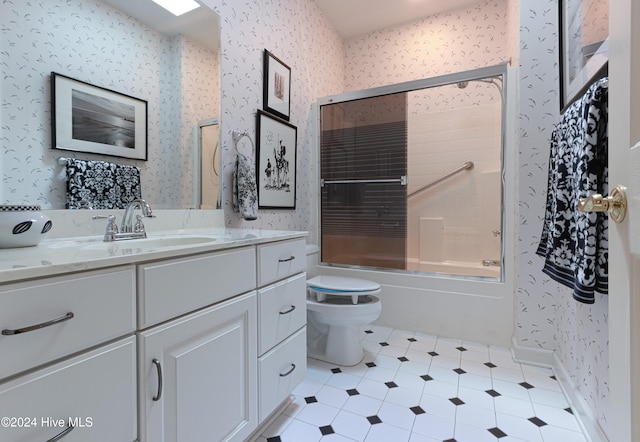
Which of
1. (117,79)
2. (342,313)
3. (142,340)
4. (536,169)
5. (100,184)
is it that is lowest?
(342,313)

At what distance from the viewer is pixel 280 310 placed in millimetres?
1237

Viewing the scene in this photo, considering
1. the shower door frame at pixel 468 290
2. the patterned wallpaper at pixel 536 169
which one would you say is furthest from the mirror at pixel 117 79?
the patterned wallpaper at pixel 536 169

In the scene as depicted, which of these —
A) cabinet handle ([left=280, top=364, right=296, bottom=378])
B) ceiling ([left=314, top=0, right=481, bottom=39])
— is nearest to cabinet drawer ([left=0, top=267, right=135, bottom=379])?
A: cabinet handle ([left=280, top=364, right=296, bottom=378])

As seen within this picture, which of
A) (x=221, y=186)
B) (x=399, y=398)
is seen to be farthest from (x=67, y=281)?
(x=399, y=398)

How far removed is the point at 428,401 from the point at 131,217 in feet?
5.15

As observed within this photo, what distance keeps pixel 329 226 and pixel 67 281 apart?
211cm

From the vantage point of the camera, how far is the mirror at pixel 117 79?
93 centimetres

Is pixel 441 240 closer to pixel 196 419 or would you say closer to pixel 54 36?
pixel 196 419

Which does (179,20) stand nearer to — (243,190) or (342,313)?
(243,190)

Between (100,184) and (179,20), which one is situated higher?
(179,20)

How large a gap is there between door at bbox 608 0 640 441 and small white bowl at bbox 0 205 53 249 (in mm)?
1305

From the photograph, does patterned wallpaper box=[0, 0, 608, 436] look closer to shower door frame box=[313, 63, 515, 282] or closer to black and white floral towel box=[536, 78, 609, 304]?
shower door frame box=[313, 63, 515, 282]

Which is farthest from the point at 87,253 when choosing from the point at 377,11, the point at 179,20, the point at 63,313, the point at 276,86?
the point at 377,11

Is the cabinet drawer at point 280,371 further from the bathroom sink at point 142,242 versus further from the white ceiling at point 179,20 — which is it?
the white ceiling at point 179,20
